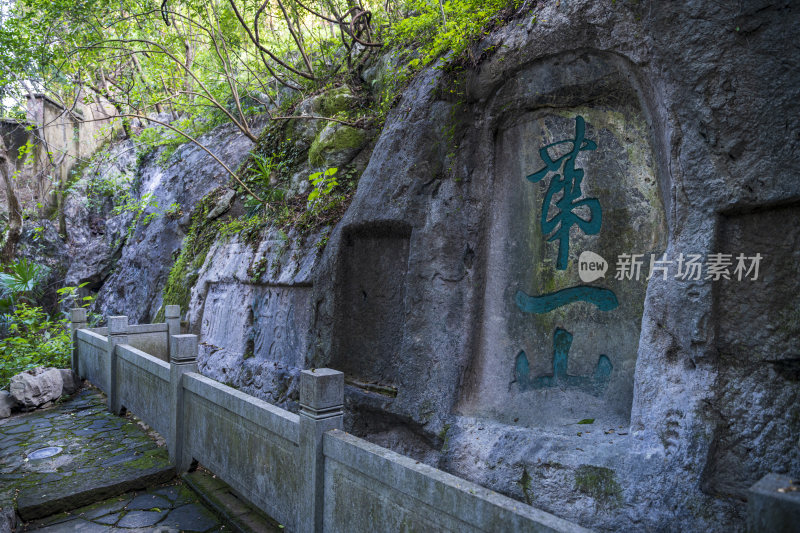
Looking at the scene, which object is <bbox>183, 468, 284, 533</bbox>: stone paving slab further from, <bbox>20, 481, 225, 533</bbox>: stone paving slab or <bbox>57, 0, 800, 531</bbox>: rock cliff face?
<bbox>57, 0, 800, 531</bbox>: rock cliff face

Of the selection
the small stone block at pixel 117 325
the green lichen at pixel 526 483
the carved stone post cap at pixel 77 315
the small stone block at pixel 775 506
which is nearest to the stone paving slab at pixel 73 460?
Result: the small stone block at pixel 117 325

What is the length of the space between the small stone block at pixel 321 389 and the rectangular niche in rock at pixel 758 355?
8.32 feet

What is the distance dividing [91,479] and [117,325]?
10.5ft

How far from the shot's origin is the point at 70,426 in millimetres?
7375

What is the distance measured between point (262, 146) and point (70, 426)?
20.4 ft

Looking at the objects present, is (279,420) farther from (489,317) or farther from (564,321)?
(564,321)

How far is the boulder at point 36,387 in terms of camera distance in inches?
321

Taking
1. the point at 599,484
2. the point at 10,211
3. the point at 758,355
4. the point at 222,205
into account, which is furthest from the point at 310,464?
the point at 10,211

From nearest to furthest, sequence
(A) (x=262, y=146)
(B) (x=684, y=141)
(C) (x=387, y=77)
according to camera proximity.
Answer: (B) (x=684, y=141) → (C) (x=387, y=77) → (A) (x=262, y=146)

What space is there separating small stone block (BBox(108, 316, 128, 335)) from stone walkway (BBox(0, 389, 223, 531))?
1.36 meters

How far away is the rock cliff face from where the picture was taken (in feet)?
10.8

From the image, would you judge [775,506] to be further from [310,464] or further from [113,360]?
[113,360]

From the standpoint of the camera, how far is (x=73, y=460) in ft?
19.9

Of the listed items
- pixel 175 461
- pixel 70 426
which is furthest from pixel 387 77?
pixel 70 426
